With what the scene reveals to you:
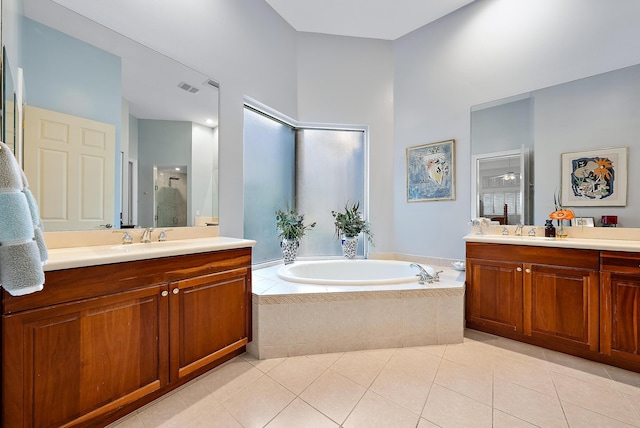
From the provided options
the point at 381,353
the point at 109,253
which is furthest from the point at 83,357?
the point at 381,353

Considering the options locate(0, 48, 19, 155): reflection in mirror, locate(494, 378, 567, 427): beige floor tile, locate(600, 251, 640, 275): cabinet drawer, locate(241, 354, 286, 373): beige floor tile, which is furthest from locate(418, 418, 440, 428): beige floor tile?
locate(0, 48, 19, 155): reflection in mirror

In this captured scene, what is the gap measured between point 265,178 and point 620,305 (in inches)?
119

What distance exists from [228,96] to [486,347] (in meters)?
2.95

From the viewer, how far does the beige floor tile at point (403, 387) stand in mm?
1557

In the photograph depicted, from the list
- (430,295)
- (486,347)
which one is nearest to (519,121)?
(430,295)

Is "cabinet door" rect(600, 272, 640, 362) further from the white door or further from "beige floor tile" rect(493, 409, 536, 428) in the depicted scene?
the white door

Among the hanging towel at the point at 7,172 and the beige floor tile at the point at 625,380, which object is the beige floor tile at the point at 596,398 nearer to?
the beige floor tile at the point at 625,380

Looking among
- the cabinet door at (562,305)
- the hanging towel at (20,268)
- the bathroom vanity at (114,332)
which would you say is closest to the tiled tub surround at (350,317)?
the bathroom vanity at (114,332)

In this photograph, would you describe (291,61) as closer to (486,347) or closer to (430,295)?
(430,295)

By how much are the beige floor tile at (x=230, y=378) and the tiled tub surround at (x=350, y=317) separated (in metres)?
0.15

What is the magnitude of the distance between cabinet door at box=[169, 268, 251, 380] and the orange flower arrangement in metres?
2.54

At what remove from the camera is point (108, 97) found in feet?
5.78

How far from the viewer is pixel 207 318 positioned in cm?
174

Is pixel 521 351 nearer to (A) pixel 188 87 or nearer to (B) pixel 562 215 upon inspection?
(B) pixel 562 215
